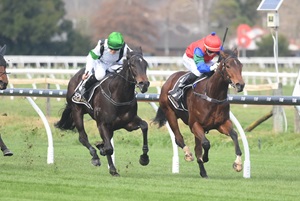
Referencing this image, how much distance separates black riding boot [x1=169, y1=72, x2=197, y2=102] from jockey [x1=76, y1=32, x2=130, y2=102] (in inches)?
28.8

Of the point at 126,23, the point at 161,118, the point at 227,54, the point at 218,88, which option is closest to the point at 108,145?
the point at 218,88

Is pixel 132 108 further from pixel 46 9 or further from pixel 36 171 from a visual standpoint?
pixel 46 9

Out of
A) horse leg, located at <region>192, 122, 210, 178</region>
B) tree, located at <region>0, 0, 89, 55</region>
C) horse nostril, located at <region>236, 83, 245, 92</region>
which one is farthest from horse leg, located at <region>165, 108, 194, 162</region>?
tree, located at <region>0, 0, 89, 55</region>

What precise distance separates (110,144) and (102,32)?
194 feet

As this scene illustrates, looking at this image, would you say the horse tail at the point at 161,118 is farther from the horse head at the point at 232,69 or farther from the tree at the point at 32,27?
the tree at the point at 32,27

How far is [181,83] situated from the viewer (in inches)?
500

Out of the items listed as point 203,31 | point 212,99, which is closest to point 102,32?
point 203,31

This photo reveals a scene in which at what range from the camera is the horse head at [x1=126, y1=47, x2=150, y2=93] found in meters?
11.6

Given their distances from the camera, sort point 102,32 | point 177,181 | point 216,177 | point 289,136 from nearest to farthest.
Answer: point 177,181, point 216,177, point 289,136, point 102,32

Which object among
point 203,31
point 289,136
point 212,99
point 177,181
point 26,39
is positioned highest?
point 212,99

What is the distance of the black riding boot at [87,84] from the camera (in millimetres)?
12838

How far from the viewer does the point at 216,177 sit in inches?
478

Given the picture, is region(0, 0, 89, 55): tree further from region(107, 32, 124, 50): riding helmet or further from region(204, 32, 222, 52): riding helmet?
region(204, 32, 222, 52): riding helmet

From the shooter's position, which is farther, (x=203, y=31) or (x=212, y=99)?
(x=203, y=31)
